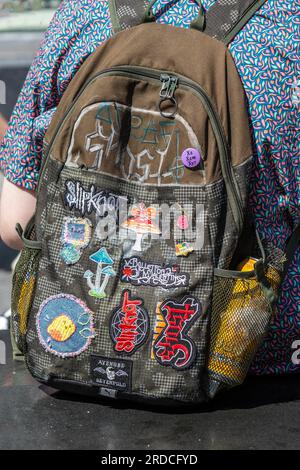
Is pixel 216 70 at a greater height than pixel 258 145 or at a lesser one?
greater

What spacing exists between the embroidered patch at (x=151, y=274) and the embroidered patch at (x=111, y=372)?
0.55 ft

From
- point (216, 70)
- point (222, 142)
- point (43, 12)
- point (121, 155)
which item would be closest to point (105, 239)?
point (121, 155)

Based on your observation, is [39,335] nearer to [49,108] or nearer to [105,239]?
[105,239]

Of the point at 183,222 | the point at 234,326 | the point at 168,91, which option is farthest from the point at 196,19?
the point at 234,326

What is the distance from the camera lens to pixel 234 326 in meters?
1.63

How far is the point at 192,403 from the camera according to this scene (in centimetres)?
167

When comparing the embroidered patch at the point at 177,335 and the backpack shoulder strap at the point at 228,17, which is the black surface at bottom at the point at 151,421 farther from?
the backpack shoulder strap at the point at 228,17

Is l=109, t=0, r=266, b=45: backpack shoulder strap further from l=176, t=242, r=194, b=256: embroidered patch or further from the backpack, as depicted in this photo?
l=176, t=242, r=194, b=256: embroidered patch

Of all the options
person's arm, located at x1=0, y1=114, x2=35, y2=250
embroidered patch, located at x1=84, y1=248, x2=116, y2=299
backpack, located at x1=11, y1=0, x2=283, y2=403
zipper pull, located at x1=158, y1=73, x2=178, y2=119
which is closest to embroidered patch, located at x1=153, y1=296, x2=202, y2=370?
backpack, located at x1=11, y1=0, x2=283, y2=403

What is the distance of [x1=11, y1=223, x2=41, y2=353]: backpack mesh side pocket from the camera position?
5.68 feet

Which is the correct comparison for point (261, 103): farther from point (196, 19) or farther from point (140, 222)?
point (140, 222)

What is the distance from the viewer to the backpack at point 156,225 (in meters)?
1.61

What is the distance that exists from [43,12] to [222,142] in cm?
350

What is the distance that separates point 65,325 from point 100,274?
0.14 metres
